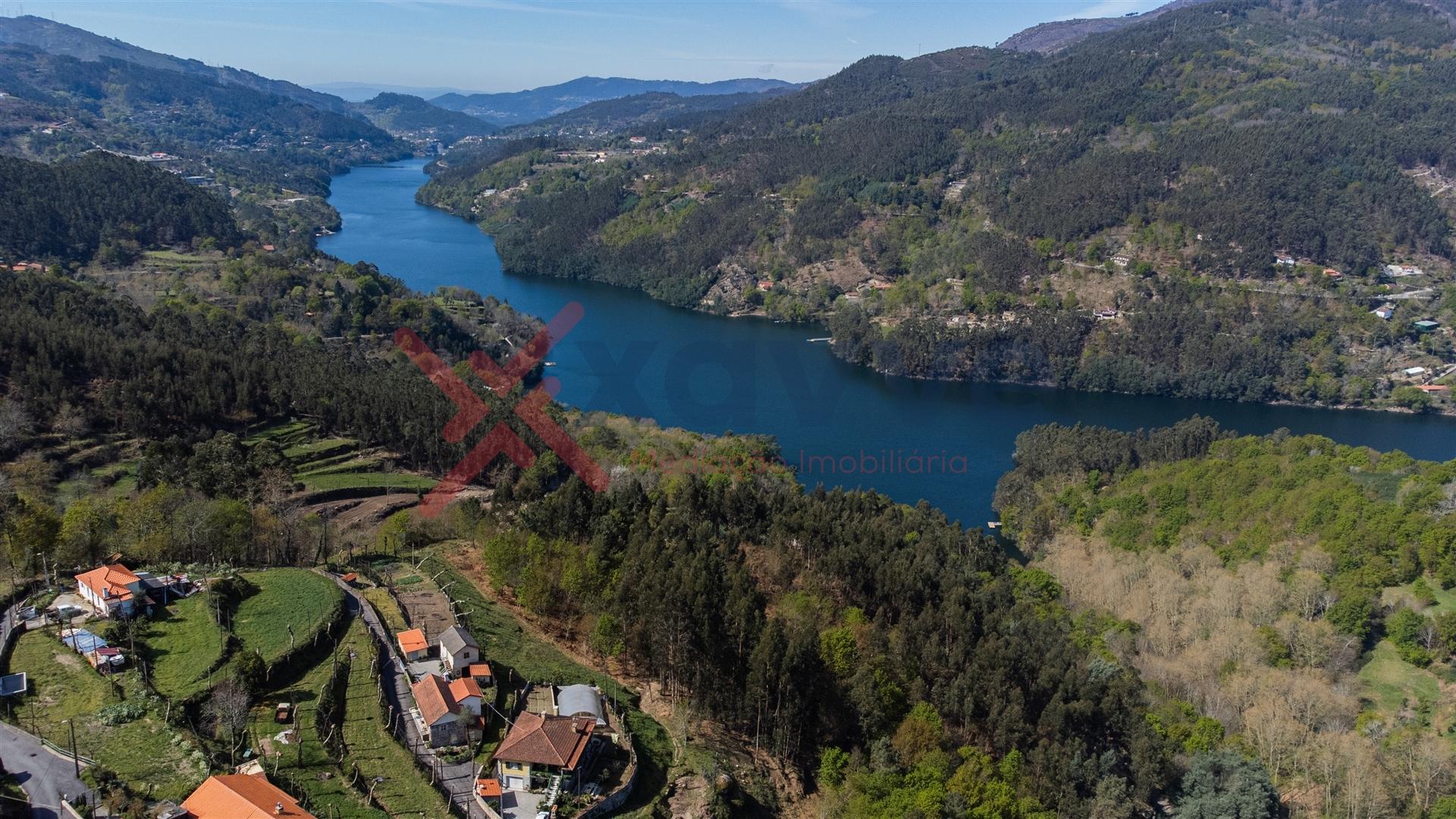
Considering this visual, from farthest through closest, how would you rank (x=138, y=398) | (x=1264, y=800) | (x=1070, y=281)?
(x=1070, y=281) → (x=138, y=398) → (x=1264, y=800)

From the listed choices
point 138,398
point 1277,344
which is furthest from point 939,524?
point 1277,344

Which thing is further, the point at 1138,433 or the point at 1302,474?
the point at 1138,433

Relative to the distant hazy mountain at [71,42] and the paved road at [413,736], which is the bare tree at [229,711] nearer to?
the paved road at [413,736]

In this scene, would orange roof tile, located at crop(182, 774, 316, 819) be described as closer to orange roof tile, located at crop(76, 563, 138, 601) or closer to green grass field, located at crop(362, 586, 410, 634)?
green grass field, located at crop(362, 586, 410, 634)

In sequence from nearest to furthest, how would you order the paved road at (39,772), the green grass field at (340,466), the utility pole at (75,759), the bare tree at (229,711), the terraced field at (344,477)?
the paved road at (39,772)
the utility pole at (75,759)
the bare tree at (229,711)
the terraced field at (344,477)
the green grass field at (340,466)

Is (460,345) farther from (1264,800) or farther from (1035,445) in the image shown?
(1264,800)

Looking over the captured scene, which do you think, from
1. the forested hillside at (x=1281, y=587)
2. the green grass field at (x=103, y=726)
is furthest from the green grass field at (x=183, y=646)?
the forested hillside at (x=1281, y=587)

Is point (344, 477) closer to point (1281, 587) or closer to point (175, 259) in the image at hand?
point (1281, 587)
